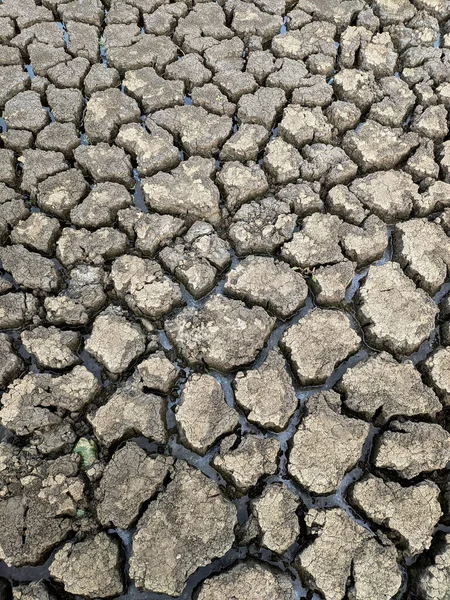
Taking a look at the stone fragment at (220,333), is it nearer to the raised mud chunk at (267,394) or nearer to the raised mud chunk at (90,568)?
the raised mud chunk at (267,394)

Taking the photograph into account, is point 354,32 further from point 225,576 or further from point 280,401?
point 225,576

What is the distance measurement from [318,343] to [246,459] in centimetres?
62

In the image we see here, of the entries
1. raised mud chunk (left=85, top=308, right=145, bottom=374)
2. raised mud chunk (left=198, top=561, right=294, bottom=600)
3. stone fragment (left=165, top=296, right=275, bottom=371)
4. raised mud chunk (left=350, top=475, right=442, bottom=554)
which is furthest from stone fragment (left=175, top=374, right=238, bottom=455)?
raised mud chunk (left=350, top=475, right=442, bottom=554)

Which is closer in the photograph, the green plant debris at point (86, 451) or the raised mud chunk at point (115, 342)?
the green plant debris at point (86, 451)

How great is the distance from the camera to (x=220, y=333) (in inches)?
89.2

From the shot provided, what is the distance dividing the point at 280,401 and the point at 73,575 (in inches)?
40.9

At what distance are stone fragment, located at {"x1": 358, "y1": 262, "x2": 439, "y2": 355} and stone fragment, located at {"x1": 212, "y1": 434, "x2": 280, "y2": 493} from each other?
2.37 ft

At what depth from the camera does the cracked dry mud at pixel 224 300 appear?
1899mm

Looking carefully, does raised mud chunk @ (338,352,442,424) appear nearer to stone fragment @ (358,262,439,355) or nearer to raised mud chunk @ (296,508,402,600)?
stone fragment @ (358,262,439,355)

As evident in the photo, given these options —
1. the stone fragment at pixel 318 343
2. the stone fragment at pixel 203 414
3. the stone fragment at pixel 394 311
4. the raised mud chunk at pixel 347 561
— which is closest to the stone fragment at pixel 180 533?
the stone fragment at pixel 203 414

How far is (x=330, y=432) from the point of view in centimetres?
207

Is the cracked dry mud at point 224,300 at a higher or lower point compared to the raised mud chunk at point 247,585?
higher

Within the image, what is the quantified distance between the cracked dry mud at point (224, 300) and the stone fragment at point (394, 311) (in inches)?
0.4

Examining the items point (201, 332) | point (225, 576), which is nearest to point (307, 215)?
point (201, 332)
